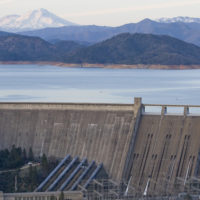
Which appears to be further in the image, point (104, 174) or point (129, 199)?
point (104, 174)

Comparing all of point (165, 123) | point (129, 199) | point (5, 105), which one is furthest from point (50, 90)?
point (129, 199)

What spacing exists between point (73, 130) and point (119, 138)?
3951mm

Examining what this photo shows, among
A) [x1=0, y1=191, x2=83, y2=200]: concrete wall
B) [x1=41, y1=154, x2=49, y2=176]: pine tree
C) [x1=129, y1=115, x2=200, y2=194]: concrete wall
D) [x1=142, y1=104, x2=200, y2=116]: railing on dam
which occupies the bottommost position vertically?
[x1=0, y1=191, x2=83, y2=200]: concrete wall

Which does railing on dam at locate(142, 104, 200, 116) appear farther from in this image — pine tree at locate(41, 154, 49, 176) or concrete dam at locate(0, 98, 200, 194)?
pine tree at locate(41, 154, 49, 176)

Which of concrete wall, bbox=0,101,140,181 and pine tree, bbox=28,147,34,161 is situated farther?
pine tree, bbox=28,147,34,161

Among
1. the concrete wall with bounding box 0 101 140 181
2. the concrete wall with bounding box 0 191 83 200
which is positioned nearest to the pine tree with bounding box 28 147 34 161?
the concrete wall with bounding box 0 101 140 181

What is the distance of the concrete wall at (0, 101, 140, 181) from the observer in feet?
140

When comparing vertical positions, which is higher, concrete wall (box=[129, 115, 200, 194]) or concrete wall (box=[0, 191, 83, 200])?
concrete wall (box=[129, 115, 200, 194])

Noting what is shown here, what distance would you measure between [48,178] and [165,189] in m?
7.64

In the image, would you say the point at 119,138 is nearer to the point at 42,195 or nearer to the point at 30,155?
the point at 30,155

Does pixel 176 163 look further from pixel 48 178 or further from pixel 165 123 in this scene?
pixel 48 178

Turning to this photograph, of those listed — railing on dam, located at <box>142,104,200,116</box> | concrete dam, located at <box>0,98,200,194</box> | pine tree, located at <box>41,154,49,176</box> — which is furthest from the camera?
railing on dam, located at <box>142,104,200,116</box>

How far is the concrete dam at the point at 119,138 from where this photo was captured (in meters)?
39.5

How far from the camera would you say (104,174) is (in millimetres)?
41062
